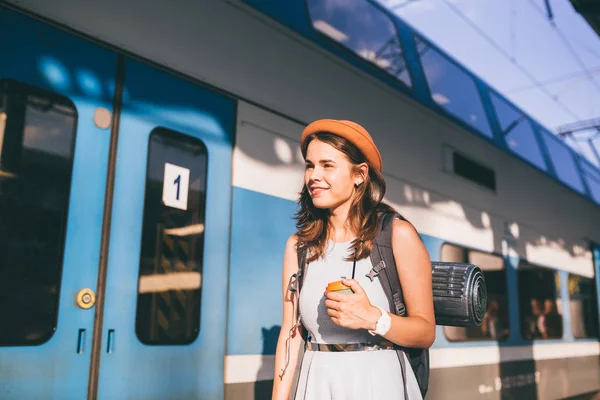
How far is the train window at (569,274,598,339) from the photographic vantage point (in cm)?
705

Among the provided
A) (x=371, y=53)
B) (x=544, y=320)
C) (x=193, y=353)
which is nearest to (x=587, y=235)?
(x=544, y=320)

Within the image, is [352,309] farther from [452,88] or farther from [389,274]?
[452,88]

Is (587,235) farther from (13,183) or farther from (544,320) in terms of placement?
(13,183)

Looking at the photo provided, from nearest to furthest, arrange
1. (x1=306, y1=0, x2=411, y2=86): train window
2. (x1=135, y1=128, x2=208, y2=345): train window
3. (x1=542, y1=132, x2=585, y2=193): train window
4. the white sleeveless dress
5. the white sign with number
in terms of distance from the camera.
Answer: the white sleeveless dress
(x1=135, y1=128, x2=208, y2=345): train window
the white sign with number
(x1=306, y1=0, x2=411, y2=86): train window
(x1=542, y1=132, x2=585, y2=193): train window

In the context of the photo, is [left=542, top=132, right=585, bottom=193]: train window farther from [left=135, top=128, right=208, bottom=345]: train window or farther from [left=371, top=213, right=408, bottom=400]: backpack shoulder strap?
[left=371, top=213, right=408, bottom=400]: backpack shoulder strap

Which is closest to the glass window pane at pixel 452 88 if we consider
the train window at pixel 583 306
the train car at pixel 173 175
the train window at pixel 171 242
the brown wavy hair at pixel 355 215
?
the train car at pixel 173 175

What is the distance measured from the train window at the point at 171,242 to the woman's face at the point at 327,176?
1.03 metres

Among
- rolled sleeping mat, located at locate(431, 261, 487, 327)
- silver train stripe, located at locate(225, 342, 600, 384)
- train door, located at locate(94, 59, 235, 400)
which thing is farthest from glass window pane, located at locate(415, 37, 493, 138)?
rolled sleeping mat, located at locate(431, 261, 487, 327)

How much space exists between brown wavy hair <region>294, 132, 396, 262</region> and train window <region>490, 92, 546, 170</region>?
4550 mm

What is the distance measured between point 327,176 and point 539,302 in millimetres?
5205

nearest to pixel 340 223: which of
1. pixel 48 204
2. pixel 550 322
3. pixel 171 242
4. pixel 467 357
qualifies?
pixel 171 242

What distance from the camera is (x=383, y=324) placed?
1.45m

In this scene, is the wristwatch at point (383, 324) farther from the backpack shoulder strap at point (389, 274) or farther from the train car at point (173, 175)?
the train car at point (173, 175)

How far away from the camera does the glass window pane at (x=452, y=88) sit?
483 centimetres
